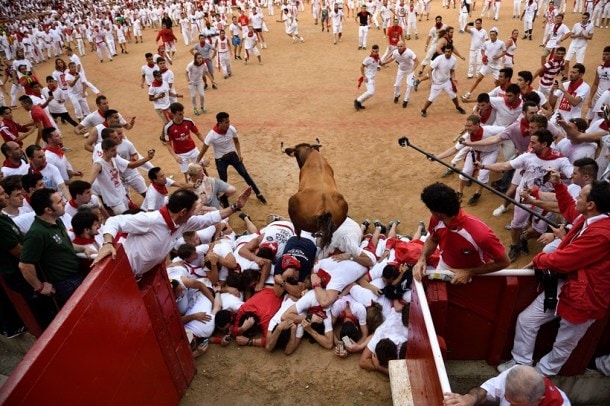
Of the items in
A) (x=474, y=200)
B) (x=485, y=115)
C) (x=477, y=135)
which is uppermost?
Answer: (x=485, y=115)

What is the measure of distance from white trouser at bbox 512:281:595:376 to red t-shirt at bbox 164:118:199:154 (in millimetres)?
6416

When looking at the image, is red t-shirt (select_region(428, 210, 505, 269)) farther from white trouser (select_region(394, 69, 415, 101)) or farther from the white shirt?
white trouser (select_region(394, 69, 415, 101))

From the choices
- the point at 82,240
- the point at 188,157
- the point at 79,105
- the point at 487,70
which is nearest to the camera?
the point at 82,240

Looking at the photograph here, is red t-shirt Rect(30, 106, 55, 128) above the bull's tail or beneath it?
above

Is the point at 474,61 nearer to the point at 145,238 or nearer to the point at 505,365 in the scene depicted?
the point at 505,365

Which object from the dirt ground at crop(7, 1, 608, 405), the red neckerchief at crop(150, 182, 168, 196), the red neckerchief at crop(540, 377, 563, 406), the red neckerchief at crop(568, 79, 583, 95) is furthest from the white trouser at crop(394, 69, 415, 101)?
the red neckerchief at crop(540, 377, 563, 406)

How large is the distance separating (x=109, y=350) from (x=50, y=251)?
4.53 ft

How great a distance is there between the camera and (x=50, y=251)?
164 inches

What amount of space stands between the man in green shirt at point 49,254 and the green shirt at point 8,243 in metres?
0.51

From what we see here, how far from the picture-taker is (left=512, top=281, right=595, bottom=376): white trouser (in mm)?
3912

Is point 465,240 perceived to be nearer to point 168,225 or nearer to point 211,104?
point 168,225

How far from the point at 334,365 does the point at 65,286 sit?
2.95 metres

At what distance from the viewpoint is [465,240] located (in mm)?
3916

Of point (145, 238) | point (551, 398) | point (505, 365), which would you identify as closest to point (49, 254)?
point (145, 238)
